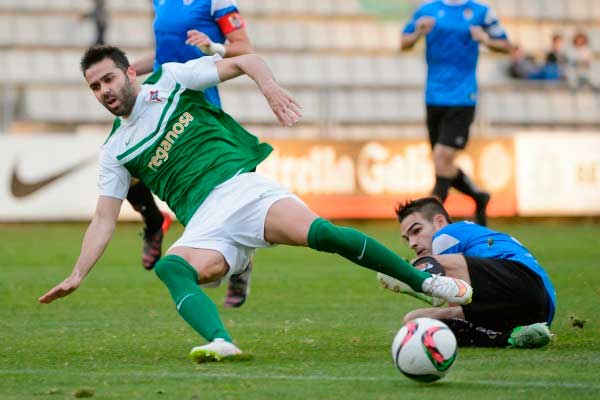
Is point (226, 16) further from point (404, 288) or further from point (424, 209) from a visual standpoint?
point (404, 288)

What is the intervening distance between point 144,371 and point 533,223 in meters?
13.2

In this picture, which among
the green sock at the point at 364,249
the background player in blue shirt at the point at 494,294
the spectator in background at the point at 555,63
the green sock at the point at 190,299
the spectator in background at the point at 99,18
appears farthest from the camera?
the spectator in background at the point at 555,63

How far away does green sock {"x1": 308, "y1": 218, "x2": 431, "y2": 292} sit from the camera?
17.9ft

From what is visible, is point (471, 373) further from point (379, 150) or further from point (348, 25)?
point (348, 25)

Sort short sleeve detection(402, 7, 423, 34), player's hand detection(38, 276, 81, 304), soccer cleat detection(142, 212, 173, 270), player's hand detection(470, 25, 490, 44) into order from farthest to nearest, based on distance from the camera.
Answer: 1. short sleeve detection(402, 7, 423, 34)
2. player's hand detection(470, 25, 490, 44)
3. soccer cleat detection(142, 212, 173, 270)
4. player's hand detection(38, 276, 81, 304)

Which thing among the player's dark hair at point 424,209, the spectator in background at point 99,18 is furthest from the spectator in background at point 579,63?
the player's dark hair at point 424,209

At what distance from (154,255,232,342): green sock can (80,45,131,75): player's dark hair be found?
3.17 feet

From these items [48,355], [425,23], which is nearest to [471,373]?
[48,355]

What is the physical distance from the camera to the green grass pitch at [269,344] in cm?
454

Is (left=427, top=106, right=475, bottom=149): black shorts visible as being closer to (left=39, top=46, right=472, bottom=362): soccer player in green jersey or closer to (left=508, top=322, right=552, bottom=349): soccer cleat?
(left=39, top=46, right=472, bottom=362): soccer player in green jersey

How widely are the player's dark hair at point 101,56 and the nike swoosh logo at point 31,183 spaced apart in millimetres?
9926

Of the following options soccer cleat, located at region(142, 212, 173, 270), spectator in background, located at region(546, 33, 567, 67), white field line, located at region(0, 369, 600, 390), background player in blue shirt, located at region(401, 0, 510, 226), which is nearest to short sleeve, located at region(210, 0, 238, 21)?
soccer cleat, located at region(142, 212, 173, 270)

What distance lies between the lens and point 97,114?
1911cm

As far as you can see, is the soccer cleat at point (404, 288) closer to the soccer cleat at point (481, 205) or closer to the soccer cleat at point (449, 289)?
the soccer cleat at point (449, 289)
